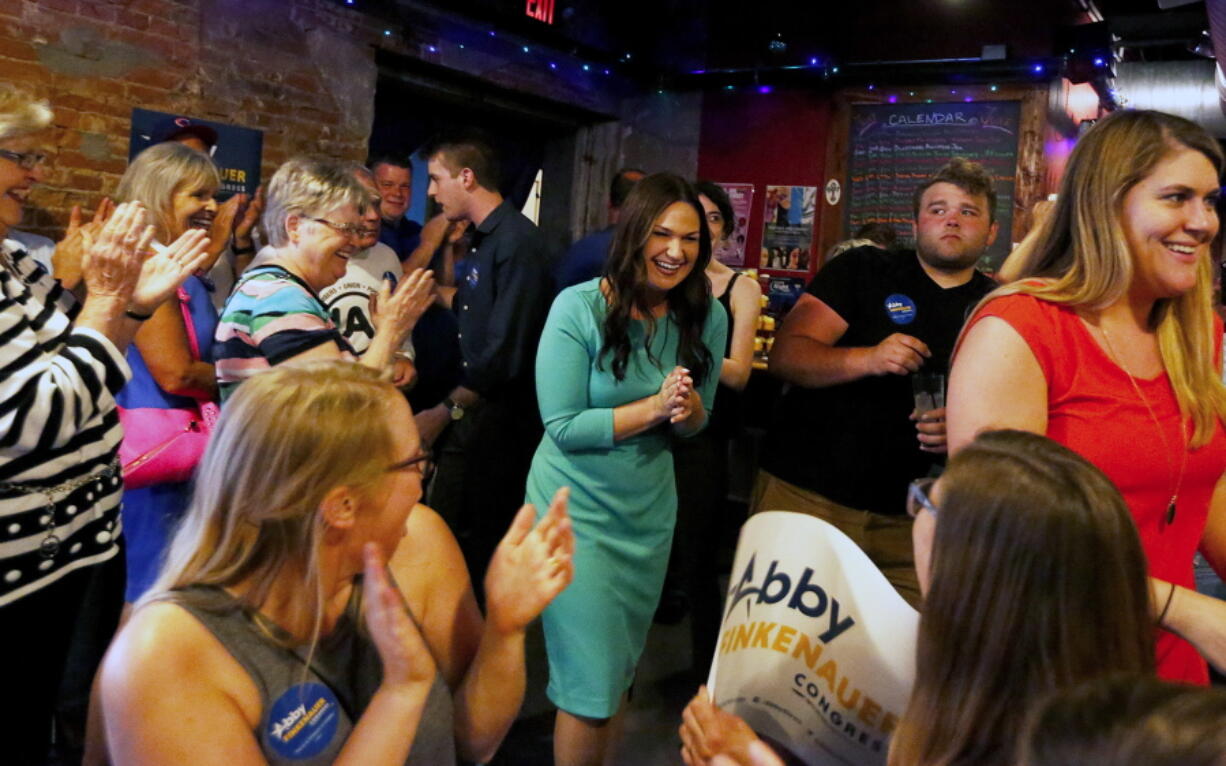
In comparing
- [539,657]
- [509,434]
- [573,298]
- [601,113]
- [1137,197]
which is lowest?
[539,657]

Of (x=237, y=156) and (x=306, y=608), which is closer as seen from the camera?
(x=306, y=608)

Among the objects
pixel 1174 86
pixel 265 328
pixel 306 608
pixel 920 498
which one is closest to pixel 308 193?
pixel 265 328

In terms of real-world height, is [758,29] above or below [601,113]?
above

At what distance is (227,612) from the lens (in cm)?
130

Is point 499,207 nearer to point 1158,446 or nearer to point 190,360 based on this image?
point 190,360

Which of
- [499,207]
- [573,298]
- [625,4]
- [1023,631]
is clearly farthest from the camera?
[625,4]

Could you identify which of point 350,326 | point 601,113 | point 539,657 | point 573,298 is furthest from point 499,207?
point 601,113

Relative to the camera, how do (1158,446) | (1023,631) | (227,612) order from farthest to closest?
(1158,446) < (227,612) < (1023,631)

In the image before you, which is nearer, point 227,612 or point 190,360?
point 227,612

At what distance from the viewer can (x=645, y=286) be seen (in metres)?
2.56

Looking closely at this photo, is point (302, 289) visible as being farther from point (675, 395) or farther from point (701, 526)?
point (701, 526)

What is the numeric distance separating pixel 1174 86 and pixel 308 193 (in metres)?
7.07

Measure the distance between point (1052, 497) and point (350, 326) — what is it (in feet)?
9.08

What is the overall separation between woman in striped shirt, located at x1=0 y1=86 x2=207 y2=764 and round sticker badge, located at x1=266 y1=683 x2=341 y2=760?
2.76 ft
